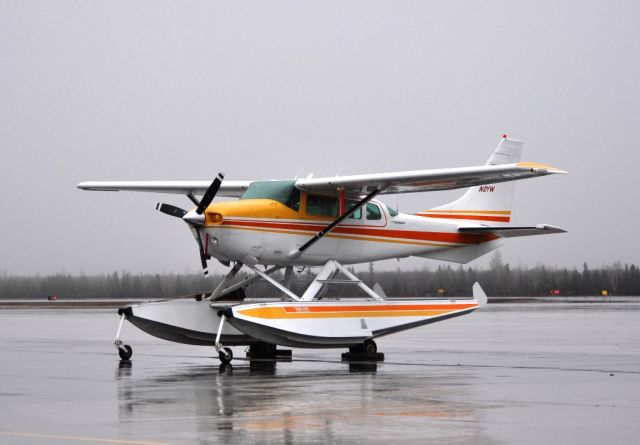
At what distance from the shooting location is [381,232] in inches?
813

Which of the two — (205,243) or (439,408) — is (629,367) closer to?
(439,408)

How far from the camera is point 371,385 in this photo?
1321 cm

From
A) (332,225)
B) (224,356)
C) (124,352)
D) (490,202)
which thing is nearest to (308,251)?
(332,225)

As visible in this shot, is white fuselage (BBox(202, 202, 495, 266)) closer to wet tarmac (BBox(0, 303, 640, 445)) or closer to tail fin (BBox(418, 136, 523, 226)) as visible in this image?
tail fin (BBox(418, 136, 523, 226))

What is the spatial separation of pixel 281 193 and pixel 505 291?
50.7 m

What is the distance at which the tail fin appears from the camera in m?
22.5

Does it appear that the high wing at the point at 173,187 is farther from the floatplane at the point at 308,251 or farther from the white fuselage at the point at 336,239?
the white fuselage at the point at 336,239

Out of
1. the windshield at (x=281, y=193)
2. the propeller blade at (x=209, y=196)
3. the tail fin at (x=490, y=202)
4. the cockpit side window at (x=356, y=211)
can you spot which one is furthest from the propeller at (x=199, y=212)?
the tail fin at (x=490, y=202)

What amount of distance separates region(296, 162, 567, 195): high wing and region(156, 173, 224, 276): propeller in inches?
68.8

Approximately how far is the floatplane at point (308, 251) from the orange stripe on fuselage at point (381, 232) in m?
0.02

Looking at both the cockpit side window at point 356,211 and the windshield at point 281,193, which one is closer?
the windshield at point 281,193

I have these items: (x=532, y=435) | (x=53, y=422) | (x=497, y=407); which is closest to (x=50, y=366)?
(x=53, y=422)

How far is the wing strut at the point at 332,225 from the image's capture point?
63.2 feet

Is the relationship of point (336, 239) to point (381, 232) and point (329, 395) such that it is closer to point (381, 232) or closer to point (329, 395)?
point (381, 232)
